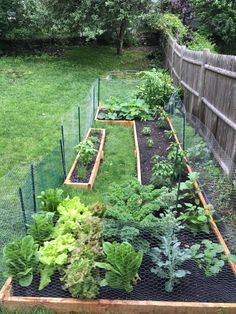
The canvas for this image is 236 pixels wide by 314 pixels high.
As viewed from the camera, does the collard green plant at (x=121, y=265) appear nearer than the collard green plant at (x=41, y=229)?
Yes

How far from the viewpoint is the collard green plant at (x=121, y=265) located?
114 inches

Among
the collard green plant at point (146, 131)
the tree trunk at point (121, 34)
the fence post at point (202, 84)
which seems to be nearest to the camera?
the fence post at point (202, 84)

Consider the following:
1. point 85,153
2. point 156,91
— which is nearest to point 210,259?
point 85,153

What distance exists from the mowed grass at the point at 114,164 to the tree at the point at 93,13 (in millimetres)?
6148

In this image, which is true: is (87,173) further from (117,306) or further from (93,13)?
(93,13)

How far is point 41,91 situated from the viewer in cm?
1052

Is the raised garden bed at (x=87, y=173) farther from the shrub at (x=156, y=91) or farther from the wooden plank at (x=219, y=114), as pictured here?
the shrub at (x=156, y=91)

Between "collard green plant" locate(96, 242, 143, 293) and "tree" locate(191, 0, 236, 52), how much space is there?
11822 millimetres

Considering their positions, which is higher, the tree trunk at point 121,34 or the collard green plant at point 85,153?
the tree trunk at point 121,34

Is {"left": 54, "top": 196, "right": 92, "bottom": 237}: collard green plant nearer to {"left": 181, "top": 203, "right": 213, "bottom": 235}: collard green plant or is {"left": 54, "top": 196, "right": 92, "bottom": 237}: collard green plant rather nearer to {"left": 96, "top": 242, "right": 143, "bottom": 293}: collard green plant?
{"left": 96, "top": 242, "right": 143, "bottom": 293}: collard green plant

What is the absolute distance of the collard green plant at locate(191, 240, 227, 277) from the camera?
3.12m

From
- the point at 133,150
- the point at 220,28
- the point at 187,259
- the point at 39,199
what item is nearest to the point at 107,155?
the point at 133,150

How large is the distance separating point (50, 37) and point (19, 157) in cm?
1114

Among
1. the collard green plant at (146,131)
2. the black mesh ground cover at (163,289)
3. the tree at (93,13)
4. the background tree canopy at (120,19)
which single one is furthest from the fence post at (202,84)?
the tree at (93,13)
